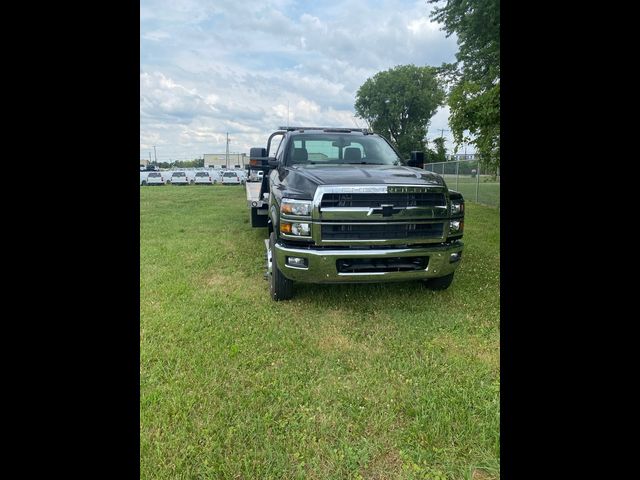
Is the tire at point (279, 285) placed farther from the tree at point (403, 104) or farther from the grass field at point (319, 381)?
the tree at point (403, 104)

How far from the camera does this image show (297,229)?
3.48m

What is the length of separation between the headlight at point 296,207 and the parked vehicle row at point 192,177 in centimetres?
2789

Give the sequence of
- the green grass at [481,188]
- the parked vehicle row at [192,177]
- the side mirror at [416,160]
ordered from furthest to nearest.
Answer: the parked vehicle row at [192,177]
the green grass at [481,188]
the side mirror at [416,160]

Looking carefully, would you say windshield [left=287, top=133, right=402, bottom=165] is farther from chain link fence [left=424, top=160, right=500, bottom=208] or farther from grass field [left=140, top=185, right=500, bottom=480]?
chain link fence [left=424, top=160, right=500, bottom=208]

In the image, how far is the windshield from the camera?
4.83m

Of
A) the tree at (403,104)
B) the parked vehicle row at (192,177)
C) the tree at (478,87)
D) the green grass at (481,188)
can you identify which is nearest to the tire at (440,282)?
the tree at (478,87)

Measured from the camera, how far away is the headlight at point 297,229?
136 inches

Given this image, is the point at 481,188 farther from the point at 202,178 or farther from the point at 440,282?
the point at 202,178

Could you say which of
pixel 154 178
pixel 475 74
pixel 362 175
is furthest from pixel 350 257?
pixel 154 178

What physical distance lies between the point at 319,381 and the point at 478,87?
6.73 m
